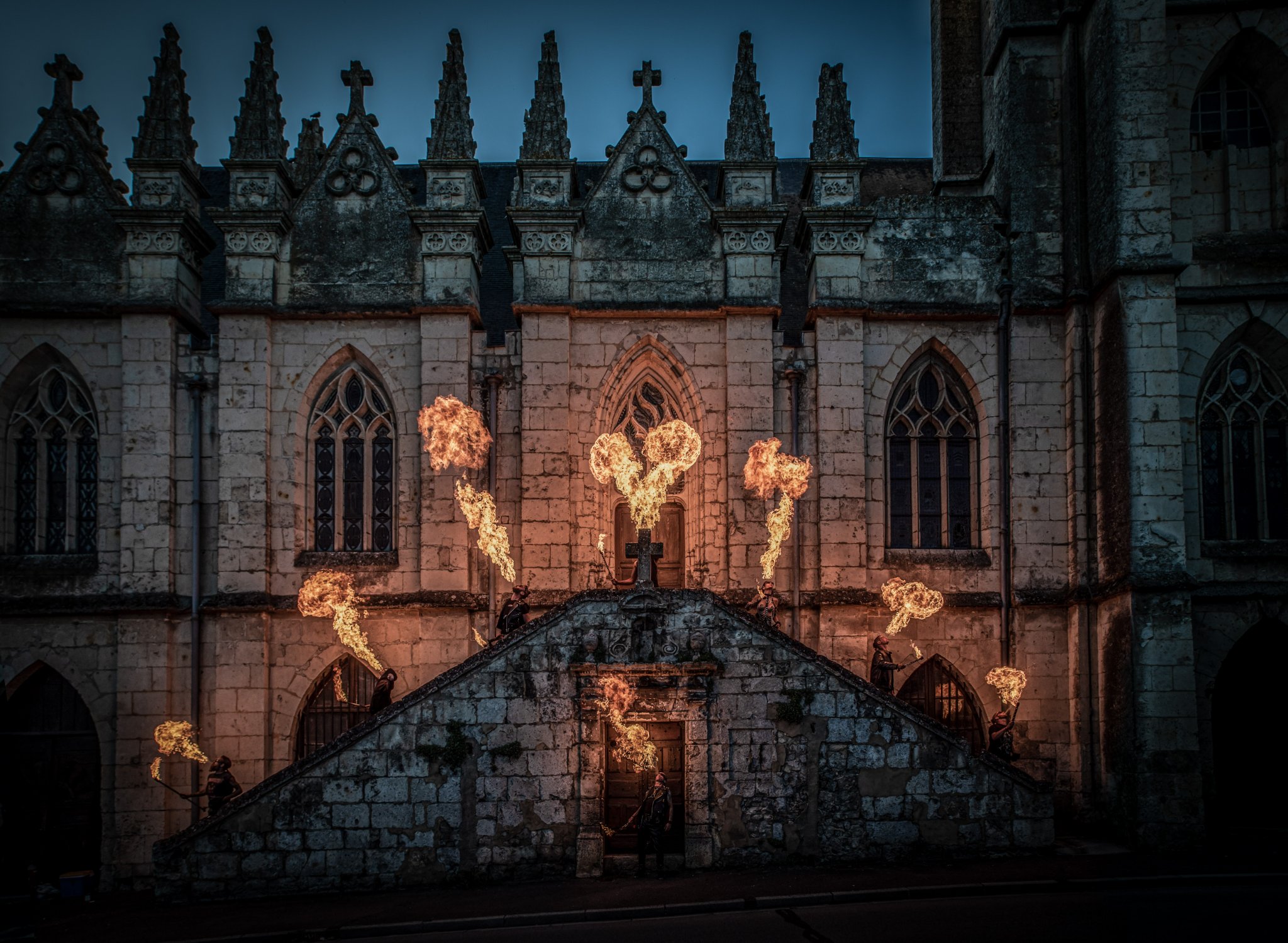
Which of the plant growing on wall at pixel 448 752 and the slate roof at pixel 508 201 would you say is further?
the slate roof at pixel 508 201

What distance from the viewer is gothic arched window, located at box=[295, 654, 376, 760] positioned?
21.5 m

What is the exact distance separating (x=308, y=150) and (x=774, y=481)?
14.5 metres

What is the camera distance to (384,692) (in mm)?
19375

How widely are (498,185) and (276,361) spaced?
9571mm

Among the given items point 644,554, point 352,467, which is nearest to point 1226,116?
point 644,554

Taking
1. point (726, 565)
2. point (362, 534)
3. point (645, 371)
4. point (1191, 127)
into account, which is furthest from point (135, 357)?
point (1191, 127)

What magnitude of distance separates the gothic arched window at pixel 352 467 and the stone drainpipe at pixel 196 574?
78.1 inches

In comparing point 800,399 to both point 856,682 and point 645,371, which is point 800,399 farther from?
point 856,682

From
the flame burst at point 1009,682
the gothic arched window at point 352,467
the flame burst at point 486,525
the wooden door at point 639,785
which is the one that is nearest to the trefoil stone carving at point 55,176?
the gothic arched window at point 352,467

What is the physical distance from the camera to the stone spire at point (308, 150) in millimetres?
28188

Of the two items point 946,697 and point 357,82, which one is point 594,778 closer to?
point 946,697

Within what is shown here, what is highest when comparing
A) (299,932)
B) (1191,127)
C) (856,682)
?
(1191,127)

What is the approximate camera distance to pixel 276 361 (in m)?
22.3

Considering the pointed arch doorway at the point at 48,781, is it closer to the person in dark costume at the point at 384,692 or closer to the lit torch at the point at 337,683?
the lit torch at the point at 337,683
